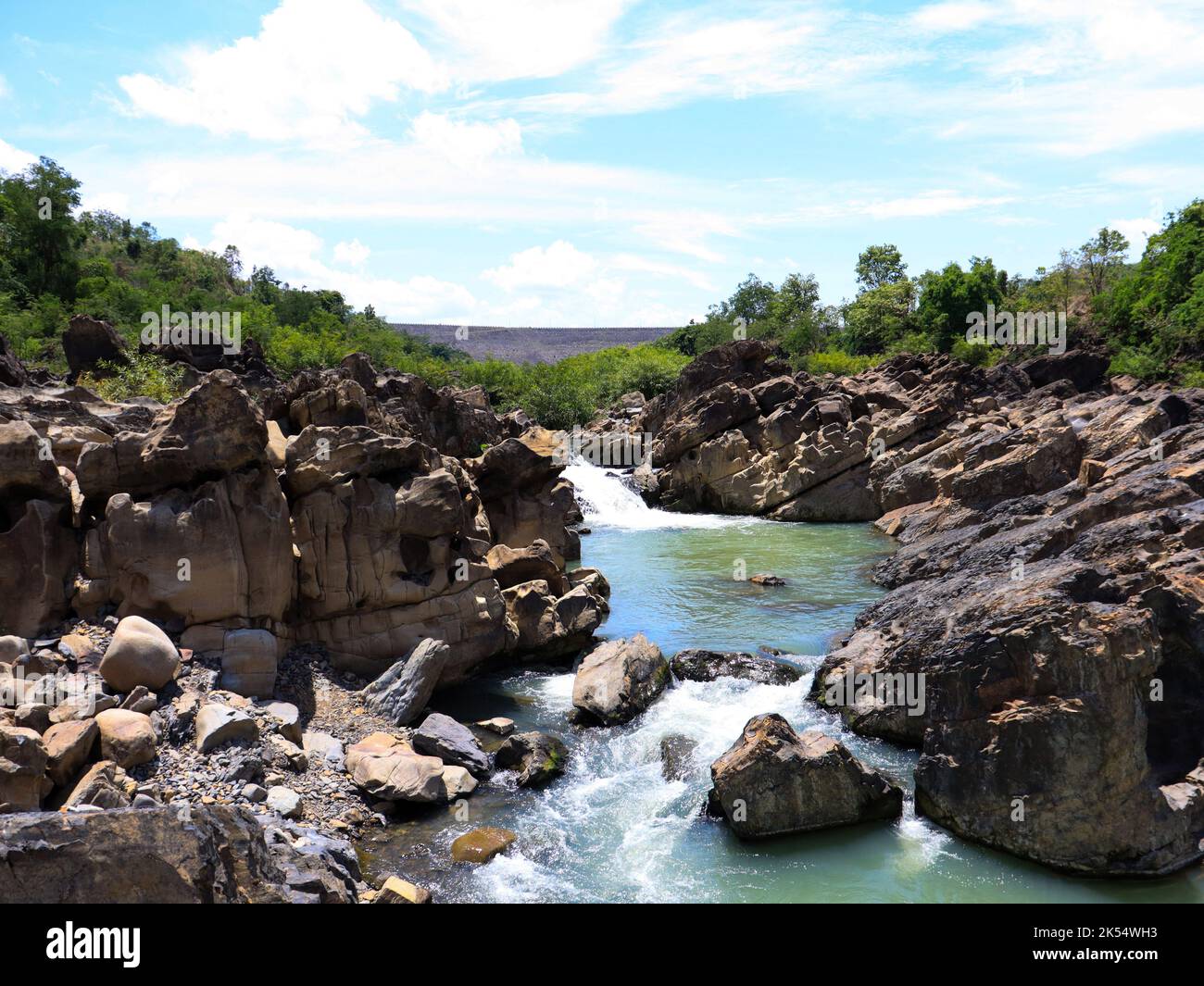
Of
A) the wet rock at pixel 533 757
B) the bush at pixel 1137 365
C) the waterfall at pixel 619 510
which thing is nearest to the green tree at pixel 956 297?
the bush at pixel 1137 365

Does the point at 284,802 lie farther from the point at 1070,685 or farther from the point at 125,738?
the point at 1070,685

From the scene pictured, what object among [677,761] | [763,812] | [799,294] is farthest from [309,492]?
[799,294]

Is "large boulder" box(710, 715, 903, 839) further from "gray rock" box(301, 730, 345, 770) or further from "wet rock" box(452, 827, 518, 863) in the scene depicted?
"gray rock" box(301, 730, 345, 770)

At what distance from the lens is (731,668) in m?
15.8

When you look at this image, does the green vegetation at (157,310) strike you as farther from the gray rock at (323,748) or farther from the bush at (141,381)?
the gray rock at (323,748)

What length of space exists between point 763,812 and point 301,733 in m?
5.79

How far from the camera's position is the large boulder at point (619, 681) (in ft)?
45.2

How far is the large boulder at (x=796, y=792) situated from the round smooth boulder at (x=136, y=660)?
22.8ft

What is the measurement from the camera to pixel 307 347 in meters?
49.6

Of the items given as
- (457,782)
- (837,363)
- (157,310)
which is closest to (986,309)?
(837,363)

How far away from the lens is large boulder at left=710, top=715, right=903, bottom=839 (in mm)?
10281

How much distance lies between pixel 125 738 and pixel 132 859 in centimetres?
404
